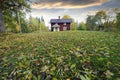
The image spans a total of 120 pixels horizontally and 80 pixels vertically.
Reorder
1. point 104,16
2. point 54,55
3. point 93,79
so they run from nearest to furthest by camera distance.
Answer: point 93,79
point 54,55
point 104,16

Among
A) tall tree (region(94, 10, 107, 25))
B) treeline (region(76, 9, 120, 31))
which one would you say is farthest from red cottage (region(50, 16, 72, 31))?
tall tree (region(94, 10, 107, 25))

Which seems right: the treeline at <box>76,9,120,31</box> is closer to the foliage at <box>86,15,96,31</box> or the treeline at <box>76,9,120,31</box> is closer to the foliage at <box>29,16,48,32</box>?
the foliage at <box>86,15,96,31</box>

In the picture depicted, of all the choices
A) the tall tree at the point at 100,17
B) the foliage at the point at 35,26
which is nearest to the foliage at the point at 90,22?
the tall tree at the point at 100,17

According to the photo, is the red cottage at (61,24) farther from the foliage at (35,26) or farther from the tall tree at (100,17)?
the tall tree at (100,17)

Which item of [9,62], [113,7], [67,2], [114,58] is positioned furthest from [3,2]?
[113,7]

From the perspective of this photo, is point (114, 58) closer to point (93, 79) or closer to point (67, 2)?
point (93, 79)

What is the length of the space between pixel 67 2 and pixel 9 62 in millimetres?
31280

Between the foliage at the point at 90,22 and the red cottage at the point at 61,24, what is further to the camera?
the foliage at the point at 90,22

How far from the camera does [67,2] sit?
113 feet

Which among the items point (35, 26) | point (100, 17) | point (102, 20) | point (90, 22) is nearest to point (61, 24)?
point (100, 17)

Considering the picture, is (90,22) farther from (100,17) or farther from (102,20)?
(102,20)

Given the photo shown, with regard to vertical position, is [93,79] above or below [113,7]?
below

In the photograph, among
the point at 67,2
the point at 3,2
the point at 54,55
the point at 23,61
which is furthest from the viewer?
the point at 67,2

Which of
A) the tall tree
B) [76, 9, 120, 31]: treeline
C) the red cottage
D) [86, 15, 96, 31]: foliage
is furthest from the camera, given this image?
[86, 15, 96, 31]: foliage
